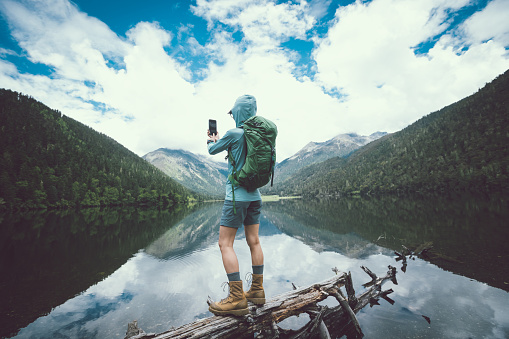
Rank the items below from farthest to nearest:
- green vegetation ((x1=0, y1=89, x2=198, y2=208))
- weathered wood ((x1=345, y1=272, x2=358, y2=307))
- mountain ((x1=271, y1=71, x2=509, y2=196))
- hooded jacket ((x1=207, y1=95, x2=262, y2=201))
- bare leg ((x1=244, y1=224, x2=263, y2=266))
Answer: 1. mountain ((x1=271, y1=71, x2=509, y2=196))
2. green vegetation ((x1=0, y1=89, x2=198, y2=208))
3. weathered wood ((x1=345, y1=272, x2=358, y2=307))
4. bare leg ((x1=244, y1=224, x2=263, y2=266))
5. hooded jacket ((x1=207, y1=95, x2=262, y2=201))

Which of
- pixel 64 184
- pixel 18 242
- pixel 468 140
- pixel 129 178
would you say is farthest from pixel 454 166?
pixel 64 184

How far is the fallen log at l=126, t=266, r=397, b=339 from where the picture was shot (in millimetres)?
3896

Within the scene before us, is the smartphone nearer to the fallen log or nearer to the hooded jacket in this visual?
the hooded jacket

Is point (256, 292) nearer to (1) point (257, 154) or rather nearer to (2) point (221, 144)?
(1) point (257, 154)

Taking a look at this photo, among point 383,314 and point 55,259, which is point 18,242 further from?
point 383,314

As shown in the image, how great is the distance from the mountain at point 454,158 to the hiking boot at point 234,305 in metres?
119

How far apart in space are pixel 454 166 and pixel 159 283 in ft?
529

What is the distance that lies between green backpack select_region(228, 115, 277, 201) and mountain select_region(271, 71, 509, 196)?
118351 mm

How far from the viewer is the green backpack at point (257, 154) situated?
12.7 ft

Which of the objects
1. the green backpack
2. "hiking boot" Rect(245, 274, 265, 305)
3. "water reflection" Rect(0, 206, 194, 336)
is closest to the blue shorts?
the green backpack

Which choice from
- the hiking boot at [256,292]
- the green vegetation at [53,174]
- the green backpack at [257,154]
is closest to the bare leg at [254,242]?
the hiking boot at [256,292]

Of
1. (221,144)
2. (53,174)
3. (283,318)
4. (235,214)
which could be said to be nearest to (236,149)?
(221,144)

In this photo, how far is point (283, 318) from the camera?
4.79m

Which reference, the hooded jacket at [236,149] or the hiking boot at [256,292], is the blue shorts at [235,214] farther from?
the hiking boot at [256,292]
